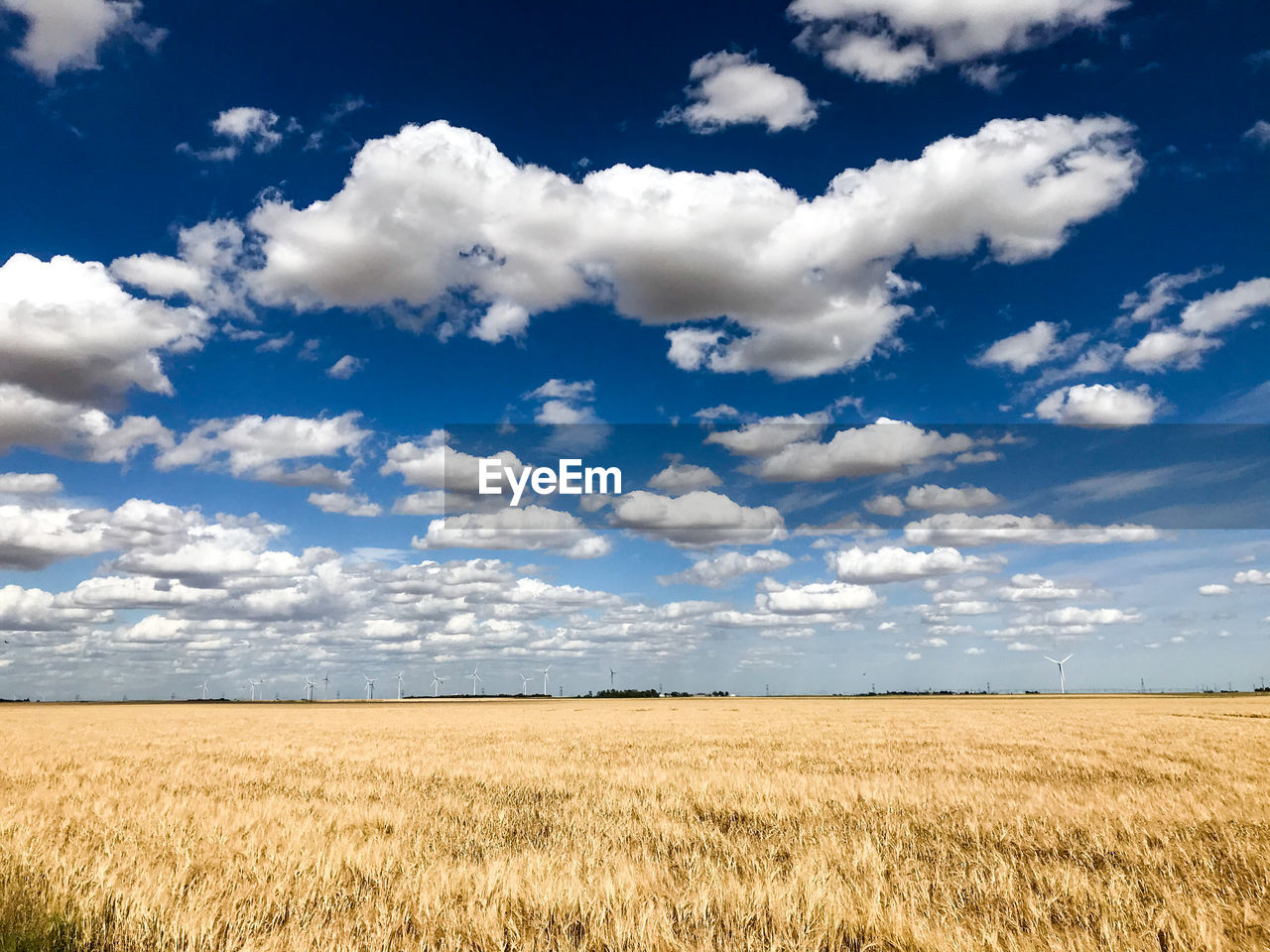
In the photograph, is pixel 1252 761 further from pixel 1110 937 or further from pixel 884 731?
pixel 1110 937

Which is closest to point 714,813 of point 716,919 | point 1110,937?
point 716,919

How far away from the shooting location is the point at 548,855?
8430 millimetres

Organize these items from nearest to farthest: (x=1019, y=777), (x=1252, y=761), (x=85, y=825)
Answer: (x=85, y=825) → (x=1019, y=777) → (x=1252, y=761)

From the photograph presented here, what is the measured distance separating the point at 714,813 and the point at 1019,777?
27.4 ft

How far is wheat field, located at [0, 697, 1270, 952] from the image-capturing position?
19.6 ft

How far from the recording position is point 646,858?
8.12 meters

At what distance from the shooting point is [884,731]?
107 ft

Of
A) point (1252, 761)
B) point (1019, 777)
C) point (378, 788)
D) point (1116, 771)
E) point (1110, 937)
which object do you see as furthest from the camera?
point (1252, 761)

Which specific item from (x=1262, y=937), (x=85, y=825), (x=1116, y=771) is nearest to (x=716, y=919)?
(x=1262, y=937)

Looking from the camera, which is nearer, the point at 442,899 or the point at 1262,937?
the point at 1262,937

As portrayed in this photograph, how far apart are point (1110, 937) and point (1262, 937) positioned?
1.44 meters

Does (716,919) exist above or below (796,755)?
above

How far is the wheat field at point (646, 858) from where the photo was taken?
235 inches

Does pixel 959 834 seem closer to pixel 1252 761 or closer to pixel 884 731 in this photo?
pixel 1252 761
